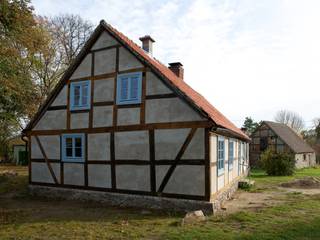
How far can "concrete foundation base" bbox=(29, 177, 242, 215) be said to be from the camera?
10836 millimetres

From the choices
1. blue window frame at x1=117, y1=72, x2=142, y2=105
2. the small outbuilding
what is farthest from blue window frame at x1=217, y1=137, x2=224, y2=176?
the small outbuilding

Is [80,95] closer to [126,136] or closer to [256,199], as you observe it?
[126,136]

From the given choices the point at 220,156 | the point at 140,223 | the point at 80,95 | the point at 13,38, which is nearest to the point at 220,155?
the point at 220,156

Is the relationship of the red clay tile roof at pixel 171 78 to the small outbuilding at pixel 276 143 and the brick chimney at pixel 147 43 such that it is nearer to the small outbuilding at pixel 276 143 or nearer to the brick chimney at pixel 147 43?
the brick chimney at pixel 147 43

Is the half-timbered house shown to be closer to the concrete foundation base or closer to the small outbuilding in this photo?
the concrete foundation base

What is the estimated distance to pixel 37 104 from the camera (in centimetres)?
2620

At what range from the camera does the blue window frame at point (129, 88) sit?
12.4 meters

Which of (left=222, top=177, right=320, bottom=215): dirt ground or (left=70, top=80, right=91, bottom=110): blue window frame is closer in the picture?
(left=222, top=177, right=320, bottom=215): dirt ground

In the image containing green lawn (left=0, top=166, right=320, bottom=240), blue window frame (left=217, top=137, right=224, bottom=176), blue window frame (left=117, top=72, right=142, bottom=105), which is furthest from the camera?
blue window frame (left=217, top=137, right=224, bottom=176)

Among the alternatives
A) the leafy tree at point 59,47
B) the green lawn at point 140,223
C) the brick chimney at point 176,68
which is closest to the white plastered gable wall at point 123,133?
the green lawn at point 140,223

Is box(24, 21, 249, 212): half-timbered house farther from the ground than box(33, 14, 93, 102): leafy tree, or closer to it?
closer to it

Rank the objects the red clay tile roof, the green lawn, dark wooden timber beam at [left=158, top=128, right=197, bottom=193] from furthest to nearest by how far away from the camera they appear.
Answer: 1. the red clay tile roof
2. dark wooden timber beam at [left=158, top=128, right=197, bottom=193]
3. the green lawn

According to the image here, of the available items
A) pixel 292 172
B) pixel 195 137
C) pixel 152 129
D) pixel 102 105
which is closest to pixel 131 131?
pixel 152 129

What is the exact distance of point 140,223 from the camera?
962 cm
